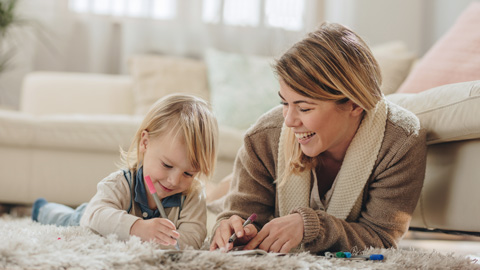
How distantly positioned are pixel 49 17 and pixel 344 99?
2593 millimetres

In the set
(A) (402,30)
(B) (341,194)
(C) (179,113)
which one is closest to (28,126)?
(C) (179,113)

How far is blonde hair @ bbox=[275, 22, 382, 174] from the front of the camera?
1.17 metres

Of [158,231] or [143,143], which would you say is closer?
[158,231]

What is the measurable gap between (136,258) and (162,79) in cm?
211

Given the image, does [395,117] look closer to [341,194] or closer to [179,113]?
[341,194]

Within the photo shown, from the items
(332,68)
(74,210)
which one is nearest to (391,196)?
(332,68)

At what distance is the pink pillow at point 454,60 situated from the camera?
1.73 m

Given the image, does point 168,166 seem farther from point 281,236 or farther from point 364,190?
point 364,190

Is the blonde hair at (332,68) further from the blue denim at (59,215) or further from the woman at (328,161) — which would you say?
the blue denim at (59,215)

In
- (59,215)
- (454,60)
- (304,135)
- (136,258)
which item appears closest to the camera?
(136,258)

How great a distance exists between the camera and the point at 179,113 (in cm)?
126

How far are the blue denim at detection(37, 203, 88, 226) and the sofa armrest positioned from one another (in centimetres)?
119

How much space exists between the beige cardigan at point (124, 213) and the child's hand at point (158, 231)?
28 mm

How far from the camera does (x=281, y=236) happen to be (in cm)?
113
